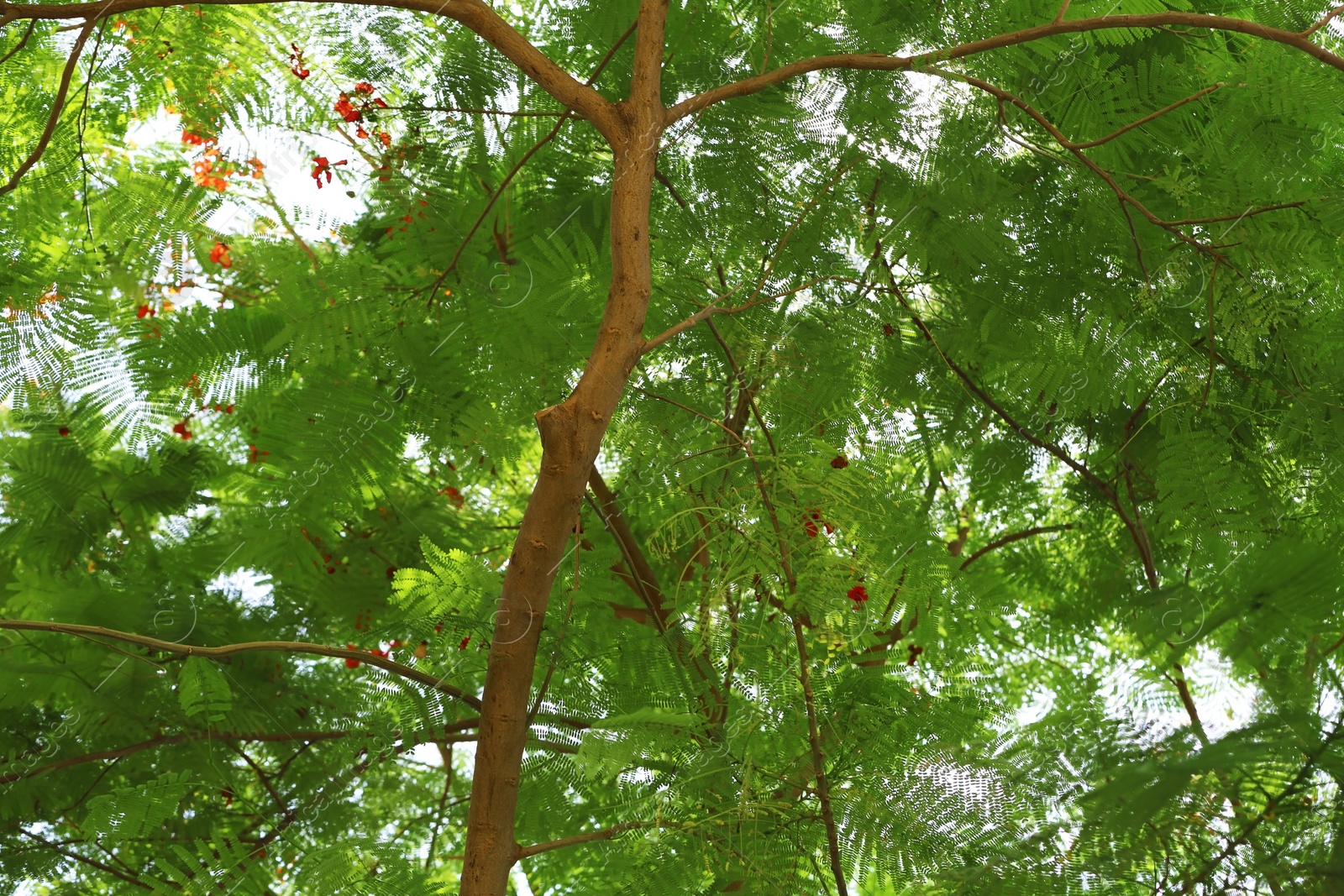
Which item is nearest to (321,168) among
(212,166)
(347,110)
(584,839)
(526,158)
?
(347,110)

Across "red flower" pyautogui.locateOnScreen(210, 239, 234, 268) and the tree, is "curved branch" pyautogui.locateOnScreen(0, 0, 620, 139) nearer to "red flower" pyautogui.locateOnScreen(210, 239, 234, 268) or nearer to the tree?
the tree

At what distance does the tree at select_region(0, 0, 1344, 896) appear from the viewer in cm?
115

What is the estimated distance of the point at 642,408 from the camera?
4.88 feet

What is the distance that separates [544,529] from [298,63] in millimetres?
1077

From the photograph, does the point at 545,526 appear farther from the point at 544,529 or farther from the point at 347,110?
the point at 347,110

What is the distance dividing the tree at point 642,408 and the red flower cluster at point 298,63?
1 cm

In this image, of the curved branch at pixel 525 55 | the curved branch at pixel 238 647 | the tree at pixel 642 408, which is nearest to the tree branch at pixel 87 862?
the tree at pixel 642 408

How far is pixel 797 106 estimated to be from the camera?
145 cm

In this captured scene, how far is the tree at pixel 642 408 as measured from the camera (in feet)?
3.78

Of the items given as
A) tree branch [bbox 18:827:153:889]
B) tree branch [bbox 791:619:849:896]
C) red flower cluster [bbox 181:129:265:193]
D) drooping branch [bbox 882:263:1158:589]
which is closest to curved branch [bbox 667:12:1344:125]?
drooping branch [bbox 882:263:1158:589]

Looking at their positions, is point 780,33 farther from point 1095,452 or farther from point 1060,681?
point 1060,681

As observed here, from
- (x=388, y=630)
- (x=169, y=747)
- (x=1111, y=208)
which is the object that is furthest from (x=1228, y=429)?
(x=169, y=747)

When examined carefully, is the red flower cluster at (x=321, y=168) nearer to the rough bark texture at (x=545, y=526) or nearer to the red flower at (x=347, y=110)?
the red flower at (x=347, y=110)

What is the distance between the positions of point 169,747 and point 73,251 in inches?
32.8
